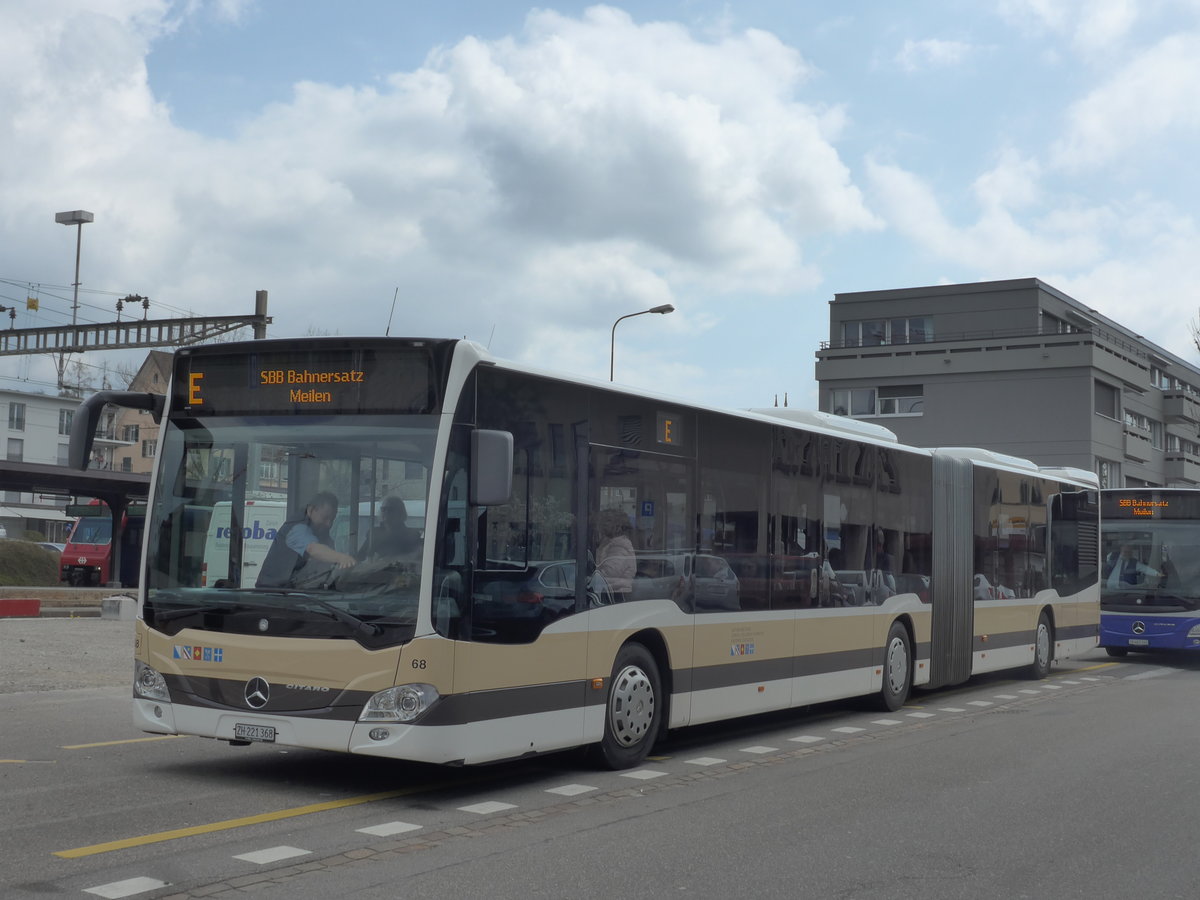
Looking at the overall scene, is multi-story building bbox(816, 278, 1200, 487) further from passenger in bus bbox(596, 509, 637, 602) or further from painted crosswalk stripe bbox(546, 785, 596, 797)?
painted crosswalk stripe bbox(546, 785, 596, 797)

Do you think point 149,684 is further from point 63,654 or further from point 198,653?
point 63,654

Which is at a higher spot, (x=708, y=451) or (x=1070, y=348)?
(x=1070, y=348)

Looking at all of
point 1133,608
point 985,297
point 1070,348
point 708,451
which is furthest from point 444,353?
point 985,297

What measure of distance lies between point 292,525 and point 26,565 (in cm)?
4200

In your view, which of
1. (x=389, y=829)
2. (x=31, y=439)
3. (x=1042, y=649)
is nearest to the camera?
(x=389, y=829)

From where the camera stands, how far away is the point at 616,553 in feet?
32.6

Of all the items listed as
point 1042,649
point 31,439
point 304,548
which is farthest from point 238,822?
point 31,439

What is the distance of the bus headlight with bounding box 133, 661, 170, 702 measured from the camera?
8.98 m

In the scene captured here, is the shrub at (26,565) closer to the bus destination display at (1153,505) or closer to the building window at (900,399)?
the bus destination display at (1153,505)

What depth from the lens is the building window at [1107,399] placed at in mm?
61000

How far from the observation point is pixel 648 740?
10.3 m

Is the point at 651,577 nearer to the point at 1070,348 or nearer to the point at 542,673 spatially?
the point at 542,673

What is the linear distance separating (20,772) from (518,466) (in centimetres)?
392

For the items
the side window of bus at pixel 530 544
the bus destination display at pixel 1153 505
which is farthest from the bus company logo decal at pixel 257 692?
the bus destination display at pixel 1153 505
